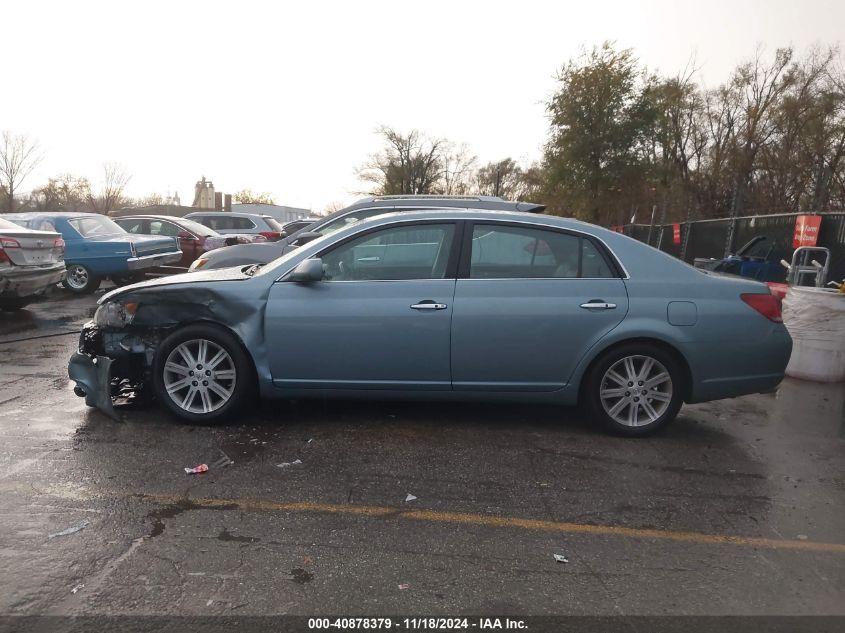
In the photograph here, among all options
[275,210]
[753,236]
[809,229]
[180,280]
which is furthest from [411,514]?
[275,210]

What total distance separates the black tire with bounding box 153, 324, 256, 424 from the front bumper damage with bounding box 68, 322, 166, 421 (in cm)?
17

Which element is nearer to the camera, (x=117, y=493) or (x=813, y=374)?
(x=117, y=493)

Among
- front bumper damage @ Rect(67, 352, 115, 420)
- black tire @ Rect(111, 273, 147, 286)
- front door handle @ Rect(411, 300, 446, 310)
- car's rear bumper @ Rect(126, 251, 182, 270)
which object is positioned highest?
front door handle @ Rect(411, 300, 446, 310)

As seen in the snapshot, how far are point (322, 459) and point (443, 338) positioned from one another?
3.91 ft

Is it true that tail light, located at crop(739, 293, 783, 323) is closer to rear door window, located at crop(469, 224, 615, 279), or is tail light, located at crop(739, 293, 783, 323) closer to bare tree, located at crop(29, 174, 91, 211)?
rear door window, located at crop(469, 224, 615, 279)

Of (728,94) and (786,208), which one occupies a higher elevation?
(728,94)

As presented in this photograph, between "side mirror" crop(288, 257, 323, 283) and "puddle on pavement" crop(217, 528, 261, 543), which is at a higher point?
"side mirror" crop(288, 257, 323, 283)

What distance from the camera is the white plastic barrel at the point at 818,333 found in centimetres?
704

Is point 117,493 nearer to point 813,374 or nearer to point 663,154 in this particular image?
point 813,374

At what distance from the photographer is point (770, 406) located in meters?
6.16

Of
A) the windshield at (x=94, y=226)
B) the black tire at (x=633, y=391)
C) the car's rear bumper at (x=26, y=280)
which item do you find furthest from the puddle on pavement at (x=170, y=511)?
the windshield at (x=94, y=226)

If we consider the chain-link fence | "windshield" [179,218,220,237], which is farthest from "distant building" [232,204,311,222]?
the chain-link fence

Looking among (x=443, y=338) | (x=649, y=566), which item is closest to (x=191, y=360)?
(x=443, y=338)

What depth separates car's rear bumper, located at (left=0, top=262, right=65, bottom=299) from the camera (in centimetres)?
955
